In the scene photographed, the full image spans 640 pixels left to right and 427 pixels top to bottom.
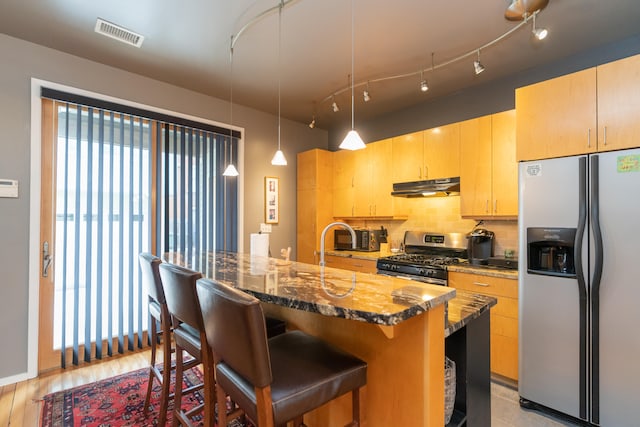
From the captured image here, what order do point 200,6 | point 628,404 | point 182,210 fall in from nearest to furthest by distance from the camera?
point 628,404
point 200,6
point 182,210

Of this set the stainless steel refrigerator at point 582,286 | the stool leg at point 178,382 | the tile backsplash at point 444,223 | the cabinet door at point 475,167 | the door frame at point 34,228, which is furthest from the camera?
the tile backsplash at point 444,223

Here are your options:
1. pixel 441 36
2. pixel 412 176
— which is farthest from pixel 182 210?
pixel 441 36

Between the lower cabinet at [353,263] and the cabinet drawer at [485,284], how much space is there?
37.6 inches

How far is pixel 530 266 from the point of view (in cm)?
227

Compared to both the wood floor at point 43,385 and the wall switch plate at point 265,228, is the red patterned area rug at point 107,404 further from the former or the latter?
the wall switch plate at point 265,228

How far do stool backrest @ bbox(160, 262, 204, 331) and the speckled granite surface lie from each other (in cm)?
17

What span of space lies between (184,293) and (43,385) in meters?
2.32

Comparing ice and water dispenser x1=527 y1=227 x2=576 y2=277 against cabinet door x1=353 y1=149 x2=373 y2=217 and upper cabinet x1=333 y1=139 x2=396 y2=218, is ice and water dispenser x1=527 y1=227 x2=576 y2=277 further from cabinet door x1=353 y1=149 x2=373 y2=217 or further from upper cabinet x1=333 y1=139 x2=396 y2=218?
cabinet door x1=353 y1=149 x2=373 y2=217

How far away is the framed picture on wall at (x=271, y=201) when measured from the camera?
4.25 metres

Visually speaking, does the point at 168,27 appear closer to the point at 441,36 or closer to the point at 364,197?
the point at 441,36

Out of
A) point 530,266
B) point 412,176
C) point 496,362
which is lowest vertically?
point 496,362

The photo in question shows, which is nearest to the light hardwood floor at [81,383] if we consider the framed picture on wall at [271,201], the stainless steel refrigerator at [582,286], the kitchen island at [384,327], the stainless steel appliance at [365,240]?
the stainless steel refrigerator at [582,286]

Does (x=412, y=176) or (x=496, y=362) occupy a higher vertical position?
(x=412, y=176)

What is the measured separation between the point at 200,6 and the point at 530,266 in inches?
120
